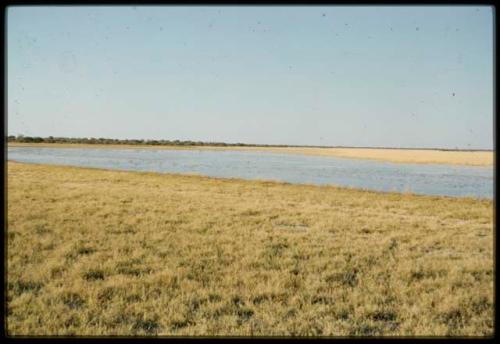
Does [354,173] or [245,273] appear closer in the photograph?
[245,273]

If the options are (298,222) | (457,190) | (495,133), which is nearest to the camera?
(495,133)

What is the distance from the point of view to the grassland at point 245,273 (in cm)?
542

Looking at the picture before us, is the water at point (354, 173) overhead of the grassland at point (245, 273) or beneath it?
beneath

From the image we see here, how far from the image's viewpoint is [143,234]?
35.3 ft

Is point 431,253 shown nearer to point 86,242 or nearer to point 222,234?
point 222,234

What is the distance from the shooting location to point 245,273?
7438mm

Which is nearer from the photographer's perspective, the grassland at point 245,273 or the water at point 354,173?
the grassland at point 245,273

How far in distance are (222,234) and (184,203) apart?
21.4 feet

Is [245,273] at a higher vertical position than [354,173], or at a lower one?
higher

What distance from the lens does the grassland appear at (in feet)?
17.8

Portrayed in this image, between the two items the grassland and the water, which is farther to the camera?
the water

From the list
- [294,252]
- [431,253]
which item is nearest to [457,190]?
[431,253]

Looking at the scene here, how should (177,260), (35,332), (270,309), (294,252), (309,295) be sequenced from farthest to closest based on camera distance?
(294,252), (177,260), (309,295), (270,309), (35,332)

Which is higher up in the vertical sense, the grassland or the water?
the grassland
